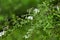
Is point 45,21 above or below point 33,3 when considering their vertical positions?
below

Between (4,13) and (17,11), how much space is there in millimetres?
199

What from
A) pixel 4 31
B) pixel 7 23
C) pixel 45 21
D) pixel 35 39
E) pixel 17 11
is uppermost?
pixel 17 11

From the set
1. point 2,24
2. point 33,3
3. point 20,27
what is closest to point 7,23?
point 2,24

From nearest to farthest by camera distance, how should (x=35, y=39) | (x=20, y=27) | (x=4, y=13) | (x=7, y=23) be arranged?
(x=35, y=39), (x=20, y=27), (x=7, y=23), (x=4, y=13)

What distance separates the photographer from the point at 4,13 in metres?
2.62

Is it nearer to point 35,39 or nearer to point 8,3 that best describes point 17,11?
point 8,3

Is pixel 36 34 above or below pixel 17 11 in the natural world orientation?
below

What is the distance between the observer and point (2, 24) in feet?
8.20

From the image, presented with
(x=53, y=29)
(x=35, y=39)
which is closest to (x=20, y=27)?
(x=35, y=39)

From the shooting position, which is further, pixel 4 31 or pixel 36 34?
pixel 4 31

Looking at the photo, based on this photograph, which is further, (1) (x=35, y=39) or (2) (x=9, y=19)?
(2) (x=9, y=19)

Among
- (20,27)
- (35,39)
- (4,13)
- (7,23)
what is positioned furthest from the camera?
(4,13)

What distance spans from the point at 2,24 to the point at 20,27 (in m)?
0.35

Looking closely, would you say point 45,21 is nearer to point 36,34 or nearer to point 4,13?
point 36,34
